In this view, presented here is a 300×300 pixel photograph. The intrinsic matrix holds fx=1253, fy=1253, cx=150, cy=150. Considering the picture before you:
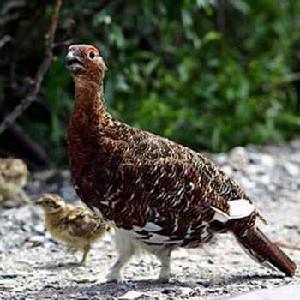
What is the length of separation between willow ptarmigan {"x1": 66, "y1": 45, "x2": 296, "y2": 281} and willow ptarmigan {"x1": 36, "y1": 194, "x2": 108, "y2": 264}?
69cm

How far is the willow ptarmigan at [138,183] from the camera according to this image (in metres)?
5.40

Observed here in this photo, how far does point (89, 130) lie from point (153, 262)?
121 cm

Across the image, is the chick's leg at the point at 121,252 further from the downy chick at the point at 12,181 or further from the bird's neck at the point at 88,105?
the downy chick at the point at 12,181

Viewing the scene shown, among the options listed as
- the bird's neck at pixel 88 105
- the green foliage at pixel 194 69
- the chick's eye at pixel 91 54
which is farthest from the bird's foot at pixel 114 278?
the green foliage at pixel 194 69

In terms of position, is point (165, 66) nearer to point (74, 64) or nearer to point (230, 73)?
point (230, 73)

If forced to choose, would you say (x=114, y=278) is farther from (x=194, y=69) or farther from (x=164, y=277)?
(x=194, y=69)

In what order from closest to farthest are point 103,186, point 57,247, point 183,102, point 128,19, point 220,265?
1. point 103,186
2. point 220,265
3. point 57,247
4. point 128,19
5. point 183,102

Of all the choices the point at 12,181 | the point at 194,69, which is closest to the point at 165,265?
the point at 12,181

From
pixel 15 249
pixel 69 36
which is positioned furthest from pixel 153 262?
pixel 69 36

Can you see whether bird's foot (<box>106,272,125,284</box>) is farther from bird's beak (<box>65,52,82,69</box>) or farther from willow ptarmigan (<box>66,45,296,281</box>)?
bird's beak (<box>65,52,82,69</box>)

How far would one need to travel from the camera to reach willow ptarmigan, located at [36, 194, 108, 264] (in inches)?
251

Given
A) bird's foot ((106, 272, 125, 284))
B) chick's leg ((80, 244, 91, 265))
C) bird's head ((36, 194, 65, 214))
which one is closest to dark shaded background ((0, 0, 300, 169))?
bird's head ((36, 194, 65, 214))

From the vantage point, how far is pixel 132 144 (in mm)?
5523

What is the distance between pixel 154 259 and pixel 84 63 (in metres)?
1.43
